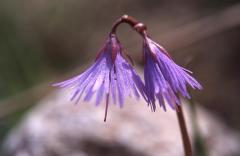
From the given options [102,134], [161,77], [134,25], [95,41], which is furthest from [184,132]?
[95,41]

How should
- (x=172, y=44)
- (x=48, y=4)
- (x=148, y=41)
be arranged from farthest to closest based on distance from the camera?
(x=48, y=4) < (x=172, y=44) < (x=148, y=41)

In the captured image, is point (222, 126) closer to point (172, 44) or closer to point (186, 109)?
point (186, 109)

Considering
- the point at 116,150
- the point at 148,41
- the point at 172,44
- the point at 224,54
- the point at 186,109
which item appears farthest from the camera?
the point at 224,54

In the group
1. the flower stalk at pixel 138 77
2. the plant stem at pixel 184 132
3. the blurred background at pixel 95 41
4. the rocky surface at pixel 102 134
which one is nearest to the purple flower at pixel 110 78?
the flower stalk at pixel 138 77

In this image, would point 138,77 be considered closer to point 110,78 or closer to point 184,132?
point 110,78

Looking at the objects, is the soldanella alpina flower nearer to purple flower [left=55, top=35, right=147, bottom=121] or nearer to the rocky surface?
purple flower [left=55, top=35, right=147, bottom=121]

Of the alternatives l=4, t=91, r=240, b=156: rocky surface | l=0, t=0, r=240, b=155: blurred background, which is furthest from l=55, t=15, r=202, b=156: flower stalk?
l=0, t=0, r=240, b=155: blurred background

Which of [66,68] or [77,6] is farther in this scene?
[77,6]

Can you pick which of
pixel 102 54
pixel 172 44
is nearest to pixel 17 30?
pixel 172 44
